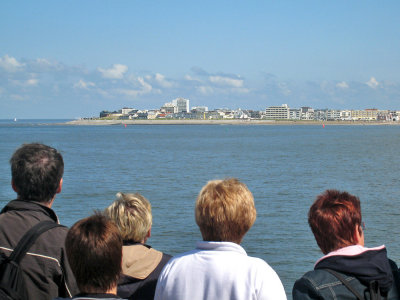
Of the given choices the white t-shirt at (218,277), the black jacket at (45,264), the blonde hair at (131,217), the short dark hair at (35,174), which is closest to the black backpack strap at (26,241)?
the black jacket at (45,264)

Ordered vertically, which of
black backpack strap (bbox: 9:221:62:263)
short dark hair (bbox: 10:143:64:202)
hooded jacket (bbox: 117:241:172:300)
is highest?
short dark hair (bbox: 10:143:64:202)

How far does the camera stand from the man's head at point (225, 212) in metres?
2.63

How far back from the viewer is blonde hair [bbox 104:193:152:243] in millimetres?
A: 3252

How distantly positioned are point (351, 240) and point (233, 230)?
68 cm

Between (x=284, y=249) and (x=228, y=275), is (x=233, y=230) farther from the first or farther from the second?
(x=284, y=249)

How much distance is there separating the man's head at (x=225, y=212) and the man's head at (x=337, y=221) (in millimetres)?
396

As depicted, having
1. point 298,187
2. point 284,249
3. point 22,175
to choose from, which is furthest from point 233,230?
point 298,187

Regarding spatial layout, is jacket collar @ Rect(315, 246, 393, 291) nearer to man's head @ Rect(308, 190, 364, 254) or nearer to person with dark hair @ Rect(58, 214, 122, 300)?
man's head @ Rect(308, 190, 364, 254)

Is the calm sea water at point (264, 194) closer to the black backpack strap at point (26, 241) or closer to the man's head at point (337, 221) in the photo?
the man's head at point (337, 221)

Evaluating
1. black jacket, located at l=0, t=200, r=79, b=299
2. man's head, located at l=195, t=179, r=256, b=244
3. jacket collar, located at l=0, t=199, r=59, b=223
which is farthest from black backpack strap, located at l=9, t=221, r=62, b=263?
man's head, located at l=195, t=179, r=256, b=244

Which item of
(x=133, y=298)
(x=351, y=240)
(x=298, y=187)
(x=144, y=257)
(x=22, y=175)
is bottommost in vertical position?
(x=298, y=187)

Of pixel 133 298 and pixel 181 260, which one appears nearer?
pixel 181 260

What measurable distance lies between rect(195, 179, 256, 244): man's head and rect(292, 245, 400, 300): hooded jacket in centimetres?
42

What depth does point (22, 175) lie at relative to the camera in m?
3.09
